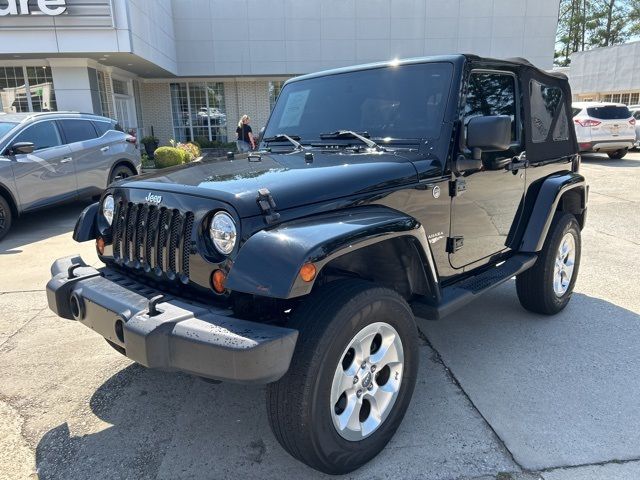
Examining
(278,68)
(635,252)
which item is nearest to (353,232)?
(635,252)

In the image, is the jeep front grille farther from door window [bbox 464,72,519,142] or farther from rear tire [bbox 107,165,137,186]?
rear tire [bbox 107,165,137,186]

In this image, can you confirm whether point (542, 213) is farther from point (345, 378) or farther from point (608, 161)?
point (608, 161)

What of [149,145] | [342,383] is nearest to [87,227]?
[342,383]

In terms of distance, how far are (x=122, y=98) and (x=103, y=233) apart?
18705 mm

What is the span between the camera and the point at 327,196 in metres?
2.49

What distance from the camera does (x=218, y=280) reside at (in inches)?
89.7

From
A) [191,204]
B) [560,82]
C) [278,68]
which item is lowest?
[191,204]

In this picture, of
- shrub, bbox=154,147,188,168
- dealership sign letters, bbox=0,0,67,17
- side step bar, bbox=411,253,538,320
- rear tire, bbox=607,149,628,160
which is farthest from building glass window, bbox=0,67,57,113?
rear tire, bbox=607,149,628,160

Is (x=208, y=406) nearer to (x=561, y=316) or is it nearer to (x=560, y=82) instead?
(x=561, y=316)

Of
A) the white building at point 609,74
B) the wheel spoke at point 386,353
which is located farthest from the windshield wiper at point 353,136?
the white building at point 609,74

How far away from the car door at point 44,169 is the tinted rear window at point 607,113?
14.8 meters

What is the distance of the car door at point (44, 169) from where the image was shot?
25.4 ft

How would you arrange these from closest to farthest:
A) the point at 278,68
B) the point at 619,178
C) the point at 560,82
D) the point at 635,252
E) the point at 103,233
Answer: the point at 103,233
the point at 560,82
the point at 635,252
the point at 619,178
the point at 278,68

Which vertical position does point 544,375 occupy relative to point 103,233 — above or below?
below
